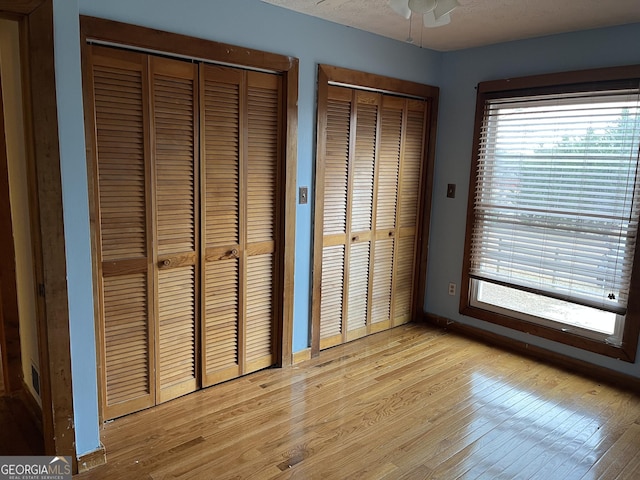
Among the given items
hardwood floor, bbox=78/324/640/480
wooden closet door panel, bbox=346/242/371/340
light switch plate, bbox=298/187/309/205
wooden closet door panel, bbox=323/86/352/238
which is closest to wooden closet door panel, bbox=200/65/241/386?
hardwood floor, bbox=78/324/640/480

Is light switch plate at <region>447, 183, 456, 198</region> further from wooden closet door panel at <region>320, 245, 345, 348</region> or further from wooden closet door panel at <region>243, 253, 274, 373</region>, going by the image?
wooden closet door panel at <region>243, 253, 274, 373</region>

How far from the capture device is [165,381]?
8.48 ft

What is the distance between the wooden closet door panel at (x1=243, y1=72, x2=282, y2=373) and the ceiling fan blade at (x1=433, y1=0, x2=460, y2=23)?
1.22 meters

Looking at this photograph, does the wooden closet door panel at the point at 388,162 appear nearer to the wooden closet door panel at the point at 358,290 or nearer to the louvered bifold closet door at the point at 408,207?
the louvered bifold closet door at the point at 408,207

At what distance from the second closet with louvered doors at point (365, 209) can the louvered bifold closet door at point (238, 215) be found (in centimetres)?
37

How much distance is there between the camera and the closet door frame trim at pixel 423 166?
118 inches

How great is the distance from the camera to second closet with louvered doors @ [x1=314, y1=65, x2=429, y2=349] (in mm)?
3148

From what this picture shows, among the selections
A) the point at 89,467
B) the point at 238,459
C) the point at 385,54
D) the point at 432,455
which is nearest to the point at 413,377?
the point at 432,455

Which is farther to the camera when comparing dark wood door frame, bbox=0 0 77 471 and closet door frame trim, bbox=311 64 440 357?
closet door frame trim, bbox=311 64 440 357

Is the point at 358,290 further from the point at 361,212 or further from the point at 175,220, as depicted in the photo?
the point at 175,220

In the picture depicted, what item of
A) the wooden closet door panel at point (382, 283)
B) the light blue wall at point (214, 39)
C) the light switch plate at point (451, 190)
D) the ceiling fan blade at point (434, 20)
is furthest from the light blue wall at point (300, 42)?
the ceiling fan blade at point (434, 20)

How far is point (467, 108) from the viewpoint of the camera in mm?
3602

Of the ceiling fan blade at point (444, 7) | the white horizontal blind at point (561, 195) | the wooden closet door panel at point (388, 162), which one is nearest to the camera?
the ceiling fan blade at point (444, 7)

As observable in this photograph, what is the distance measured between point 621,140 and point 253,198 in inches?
88.9
